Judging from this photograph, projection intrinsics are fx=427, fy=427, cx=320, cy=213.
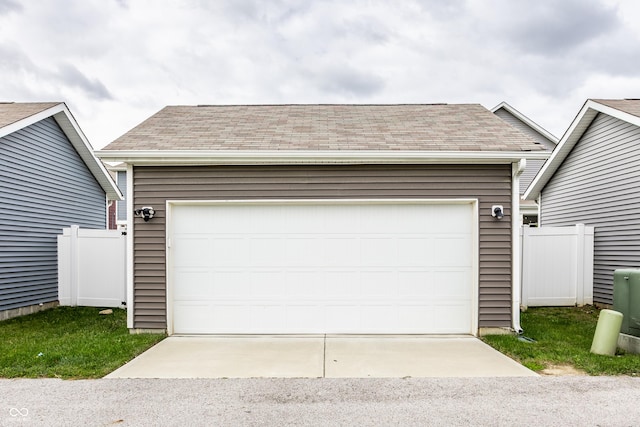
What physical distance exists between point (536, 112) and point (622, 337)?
19619 mm

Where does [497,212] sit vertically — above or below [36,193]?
below

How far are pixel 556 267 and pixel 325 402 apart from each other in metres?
7.05

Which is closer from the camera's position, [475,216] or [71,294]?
[475,216]

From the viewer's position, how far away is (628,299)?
554 centimetres

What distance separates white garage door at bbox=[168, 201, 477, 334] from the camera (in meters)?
6.59

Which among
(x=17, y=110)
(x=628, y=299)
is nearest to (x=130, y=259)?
(x=17, y=110)

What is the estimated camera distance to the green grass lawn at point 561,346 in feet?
15.9

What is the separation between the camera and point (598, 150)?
31.1 ft

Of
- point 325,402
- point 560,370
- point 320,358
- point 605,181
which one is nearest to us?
point 325,402

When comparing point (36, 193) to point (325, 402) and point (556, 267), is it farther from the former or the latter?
point (556, 267)

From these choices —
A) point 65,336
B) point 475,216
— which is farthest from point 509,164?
point 65,336

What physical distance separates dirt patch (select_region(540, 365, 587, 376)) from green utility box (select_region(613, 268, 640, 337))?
1.29 meters

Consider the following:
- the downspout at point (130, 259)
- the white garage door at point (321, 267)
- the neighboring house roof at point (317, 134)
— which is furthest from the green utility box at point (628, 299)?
the downspout at point (130, 259)

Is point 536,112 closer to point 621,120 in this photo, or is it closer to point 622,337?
point 621,120
